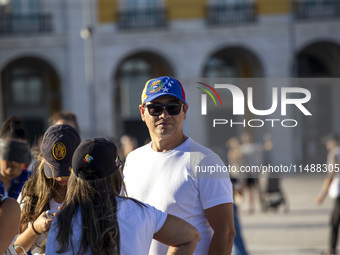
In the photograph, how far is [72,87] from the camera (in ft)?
81.7

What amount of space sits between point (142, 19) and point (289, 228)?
16.2 m

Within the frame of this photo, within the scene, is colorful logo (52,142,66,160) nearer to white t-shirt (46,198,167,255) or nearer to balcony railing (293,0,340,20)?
white t-shirt (46,198,167,255)

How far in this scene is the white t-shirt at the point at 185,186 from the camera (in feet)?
11.5

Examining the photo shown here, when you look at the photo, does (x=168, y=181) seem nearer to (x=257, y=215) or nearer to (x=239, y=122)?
(x=239, y=122)

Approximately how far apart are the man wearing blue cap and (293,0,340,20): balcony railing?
77.4ft

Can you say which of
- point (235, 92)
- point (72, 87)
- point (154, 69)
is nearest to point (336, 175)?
point (235, 92)

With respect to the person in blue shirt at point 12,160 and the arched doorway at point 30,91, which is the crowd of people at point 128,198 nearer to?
the person in blue shirt at point 12,160

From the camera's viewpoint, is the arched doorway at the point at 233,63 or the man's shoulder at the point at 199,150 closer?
the man's shoulder at the point at 199,150

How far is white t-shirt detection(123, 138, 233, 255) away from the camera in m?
3.49

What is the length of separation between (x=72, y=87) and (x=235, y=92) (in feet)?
69.2

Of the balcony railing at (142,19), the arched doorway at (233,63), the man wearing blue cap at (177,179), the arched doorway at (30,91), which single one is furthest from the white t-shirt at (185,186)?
the arched doorway at (30,91)

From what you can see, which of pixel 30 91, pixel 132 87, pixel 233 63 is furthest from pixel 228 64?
pixel 30 91

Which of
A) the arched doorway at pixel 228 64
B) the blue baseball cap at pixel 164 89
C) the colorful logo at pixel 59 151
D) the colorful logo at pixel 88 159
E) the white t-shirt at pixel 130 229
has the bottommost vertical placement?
the arched doorway at pixel 228 64

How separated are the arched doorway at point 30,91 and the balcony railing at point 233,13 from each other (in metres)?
7.20
